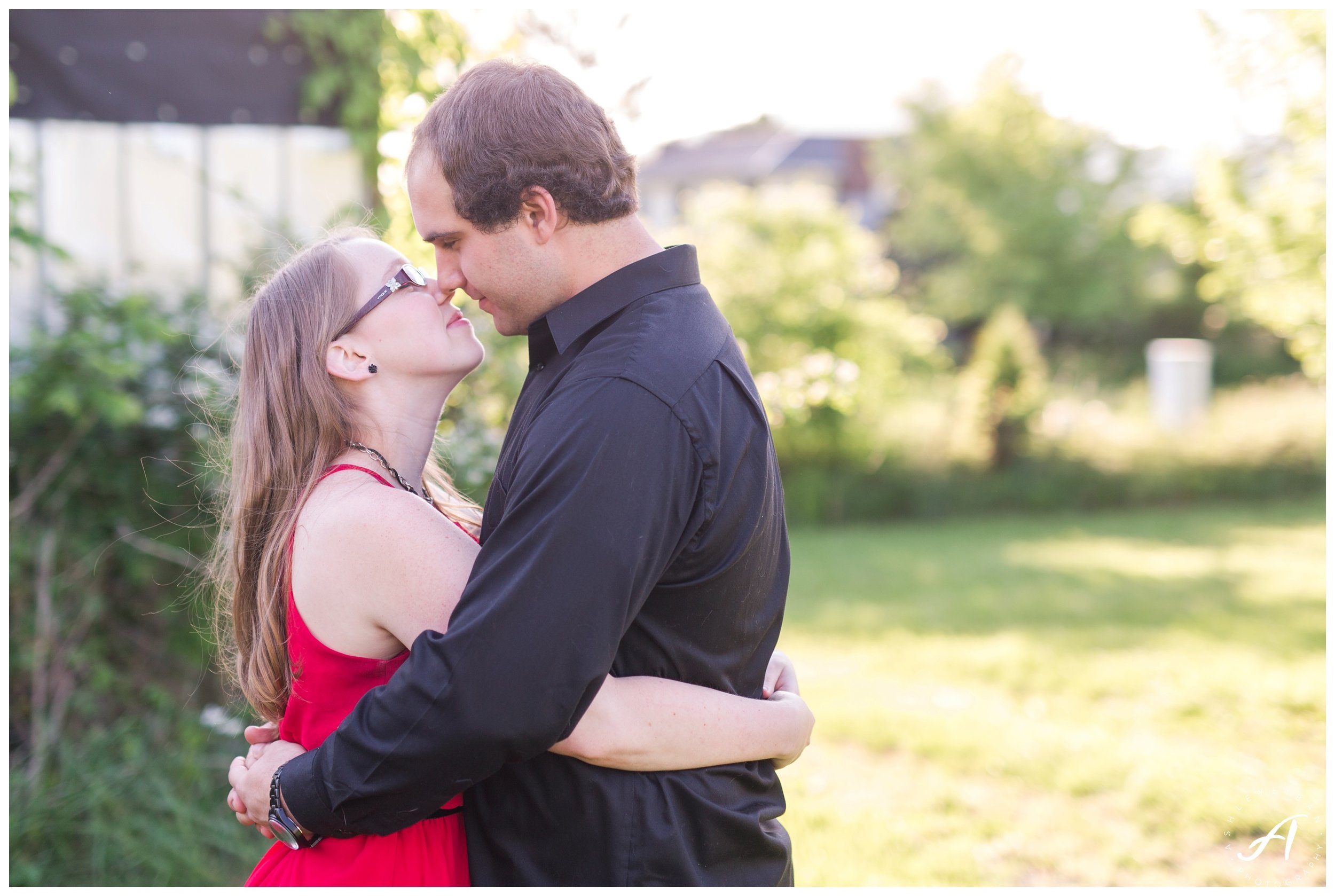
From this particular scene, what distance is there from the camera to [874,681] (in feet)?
22.3

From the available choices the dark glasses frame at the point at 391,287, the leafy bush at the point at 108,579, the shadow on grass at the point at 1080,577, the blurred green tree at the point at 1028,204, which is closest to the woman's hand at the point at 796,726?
the dark glasses frame at the point at 391,287

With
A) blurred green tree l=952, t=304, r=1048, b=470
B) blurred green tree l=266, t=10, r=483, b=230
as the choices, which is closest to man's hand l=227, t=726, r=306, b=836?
blurred green tree l=266, t=10, r=483, b=230

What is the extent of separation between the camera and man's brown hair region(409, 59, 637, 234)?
163cm

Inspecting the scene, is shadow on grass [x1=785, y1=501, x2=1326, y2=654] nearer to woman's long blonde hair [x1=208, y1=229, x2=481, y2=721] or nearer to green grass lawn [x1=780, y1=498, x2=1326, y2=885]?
green grass lawn [x1=780, y1=498, x2=1326, y2=885]

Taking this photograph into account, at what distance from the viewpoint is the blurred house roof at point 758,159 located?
40.7 meters

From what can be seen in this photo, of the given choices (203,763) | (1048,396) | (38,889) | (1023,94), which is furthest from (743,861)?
(1023,94)

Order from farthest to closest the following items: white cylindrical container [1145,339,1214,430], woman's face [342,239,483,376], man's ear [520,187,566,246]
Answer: white cylindrical container [1145,339,1214,430] → woman's face [342,239,483,376] → man's ear [520,187,566,246]

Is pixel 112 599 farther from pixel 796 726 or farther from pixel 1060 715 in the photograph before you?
pixel 1060 715

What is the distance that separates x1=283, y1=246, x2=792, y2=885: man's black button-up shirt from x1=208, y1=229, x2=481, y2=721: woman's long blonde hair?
0.33 meters

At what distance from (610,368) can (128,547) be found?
3650 millimetres

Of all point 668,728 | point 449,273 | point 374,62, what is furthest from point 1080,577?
point 449,273

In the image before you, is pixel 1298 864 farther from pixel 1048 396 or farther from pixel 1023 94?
pixel 1023 94

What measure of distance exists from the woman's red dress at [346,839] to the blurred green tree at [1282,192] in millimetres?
5908

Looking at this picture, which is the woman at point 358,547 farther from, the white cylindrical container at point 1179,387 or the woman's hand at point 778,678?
the white cylindrical container at point 1179,387
